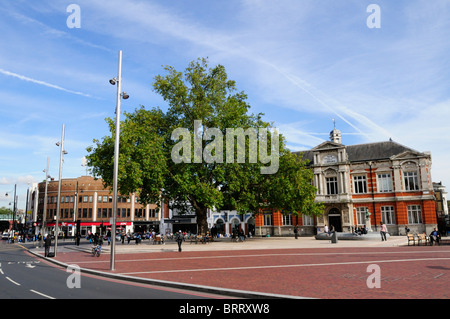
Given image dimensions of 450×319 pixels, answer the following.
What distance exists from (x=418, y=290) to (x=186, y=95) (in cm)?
2883

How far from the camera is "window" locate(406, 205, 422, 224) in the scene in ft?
144

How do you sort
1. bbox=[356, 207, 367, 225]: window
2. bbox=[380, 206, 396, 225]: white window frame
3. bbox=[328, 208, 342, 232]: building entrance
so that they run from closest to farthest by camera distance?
bbox=[380, 206, 396, 225]: white window frame < bbox=[356, 207, 367, 225]: window < bbox=[328, 208, 342, 232]: building entrance

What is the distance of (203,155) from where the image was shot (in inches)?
1266

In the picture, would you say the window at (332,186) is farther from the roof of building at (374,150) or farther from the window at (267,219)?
the window at (267,219)

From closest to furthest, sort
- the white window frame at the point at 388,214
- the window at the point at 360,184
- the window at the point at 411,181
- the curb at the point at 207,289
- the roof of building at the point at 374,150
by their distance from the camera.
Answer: the curb at the point at 207,289 → the window at the point at 411,181 → the white window frame at the point at 388,214 → the roof of building at the point at 374,150 → the window at the point at 360,184

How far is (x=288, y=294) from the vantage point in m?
9.05

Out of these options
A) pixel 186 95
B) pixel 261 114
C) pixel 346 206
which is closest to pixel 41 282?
pixel 186 95

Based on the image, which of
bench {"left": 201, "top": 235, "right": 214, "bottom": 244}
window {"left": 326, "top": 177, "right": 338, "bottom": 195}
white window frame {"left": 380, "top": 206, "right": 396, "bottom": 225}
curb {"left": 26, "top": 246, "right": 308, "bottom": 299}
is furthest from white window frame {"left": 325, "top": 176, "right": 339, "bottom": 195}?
curb {"left": 26, "top": 246, "right": 308, "bottom": 299}

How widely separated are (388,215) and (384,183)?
4480 mm

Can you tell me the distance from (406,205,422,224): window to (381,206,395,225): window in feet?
6.53

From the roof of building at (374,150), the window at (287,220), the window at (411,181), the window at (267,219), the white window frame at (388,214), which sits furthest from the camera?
the window at (267,219)

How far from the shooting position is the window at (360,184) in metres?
48.2
